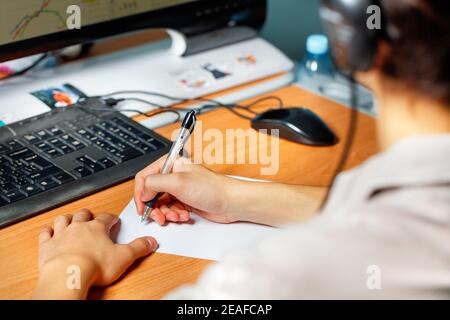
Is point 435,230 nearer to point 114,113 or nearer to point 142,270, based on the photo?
point 142,270

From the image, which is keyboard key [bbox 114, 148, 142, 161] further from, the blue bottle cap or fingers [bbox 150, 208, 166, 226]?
the blue bottle cap

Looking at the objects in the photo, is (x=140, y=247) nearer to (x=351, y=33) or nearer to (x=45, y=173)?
(x=45, y=173)

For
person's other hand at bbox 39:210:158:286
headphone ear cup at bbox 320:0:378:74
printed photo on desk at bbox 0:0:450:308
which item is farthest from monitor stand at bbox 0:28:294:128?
headphone ear cup at bbox 320:0:378:74

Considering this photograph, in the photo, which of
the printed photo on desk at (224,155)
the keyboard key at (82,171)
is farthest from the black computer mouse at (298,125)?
the keyboard key at (82,171)

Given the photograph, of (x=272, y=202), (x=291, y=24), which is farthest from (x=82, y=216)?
(x=291, y=24)

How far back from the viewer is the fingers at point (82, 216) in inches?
34.2

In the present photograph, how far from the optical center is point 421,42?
52cm

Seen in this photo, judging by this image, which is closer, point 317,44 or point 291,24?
point 317,44

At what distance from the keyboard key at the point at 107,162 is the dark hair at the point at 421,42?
0.54 m

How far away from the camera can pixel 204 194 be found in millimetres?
914

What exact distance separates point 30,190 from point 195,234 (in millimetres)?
235

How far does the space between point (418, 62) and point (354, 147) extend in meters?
0.59

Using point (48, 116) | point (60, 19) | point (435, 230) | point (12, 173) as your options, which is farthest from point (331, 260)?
point (60, 19)

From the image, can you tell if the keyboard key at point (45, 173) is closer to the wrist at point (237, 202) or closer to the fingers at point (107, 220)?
the fingers at point (107, 220)
